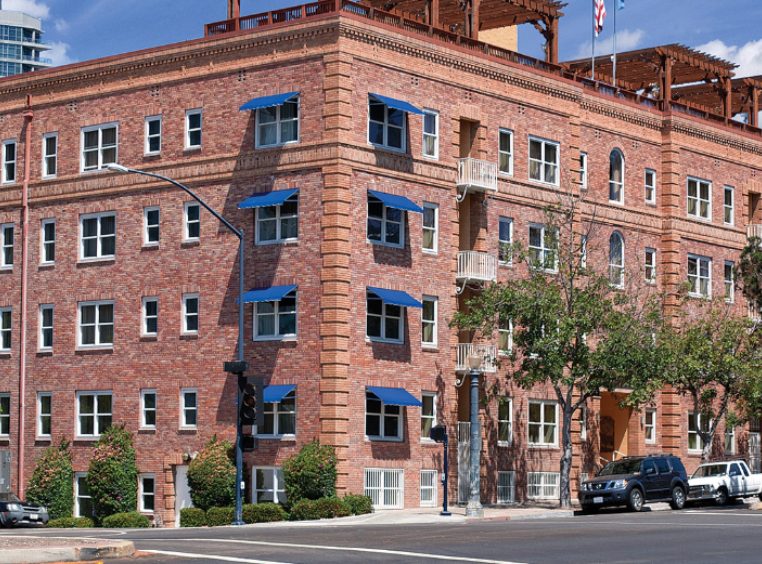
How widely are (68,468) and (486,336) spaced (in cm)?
1620

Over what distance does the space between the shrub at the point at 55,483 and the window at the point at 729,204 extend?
31876mm

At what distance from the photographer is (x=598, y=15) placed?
217 feet

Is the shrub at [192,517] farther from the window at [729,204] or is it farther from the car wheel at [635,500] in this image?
the window at [729,204]

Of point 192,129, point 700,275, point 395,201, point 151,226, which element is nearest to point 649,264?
point 700,275

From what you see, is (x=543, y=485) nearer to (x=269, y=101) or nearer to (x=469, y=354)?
(x=469, y=354)

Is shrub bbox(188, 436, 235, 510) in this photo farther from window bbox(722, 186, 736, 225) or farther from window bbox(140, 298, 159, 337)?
window bbox(722, 186, 736, 225)

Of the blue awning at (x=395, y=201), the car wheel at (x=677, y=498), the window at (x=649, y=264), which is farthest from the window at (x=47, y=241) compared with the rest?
the car wheel at (x=677, y=498)

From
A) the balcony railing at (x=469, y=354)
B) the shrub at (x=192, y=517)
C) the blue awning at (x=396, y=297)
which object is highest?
the blue awning at (x=396, y=297)

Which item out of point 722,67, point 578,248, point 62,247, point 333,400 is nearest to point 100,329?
point 62,247

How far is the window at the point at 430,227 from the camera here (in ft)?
185

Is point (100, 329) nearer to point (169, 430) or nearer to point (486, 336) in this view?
point (169, 430)

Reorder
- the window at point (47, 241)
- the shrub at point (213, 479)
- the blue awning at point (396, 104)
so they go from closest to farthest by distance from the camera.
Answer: the shrub at point (213, 479) → the blue awning at point (396, 104) → the window at point (47, 241)

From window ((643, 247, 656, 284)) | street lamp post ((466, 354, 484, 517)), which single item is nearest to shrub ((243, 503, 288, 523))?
street lamp post ((466, 354, 484, 517))

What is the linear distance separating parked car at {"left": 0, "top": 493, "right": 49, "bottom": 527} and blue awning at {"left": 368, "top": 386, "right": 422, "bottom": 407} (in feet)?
39.2
